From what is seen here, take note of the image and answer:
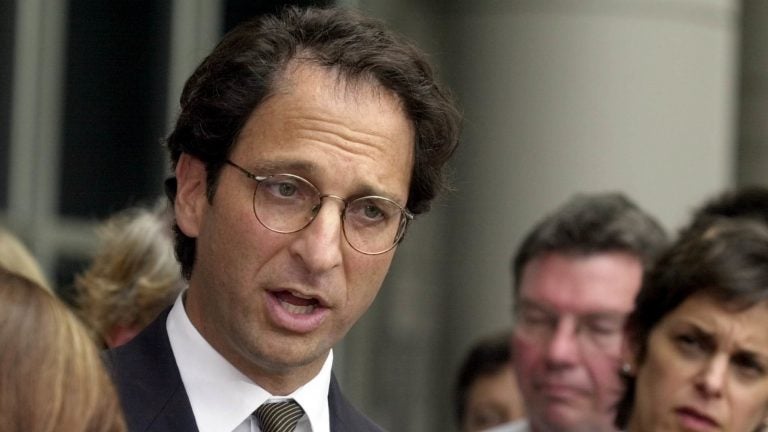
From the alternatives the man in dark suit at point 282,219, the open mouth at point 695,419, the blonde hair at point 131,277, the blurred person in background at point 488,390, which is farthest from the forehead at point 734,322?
the blurred person in background at point 488,390

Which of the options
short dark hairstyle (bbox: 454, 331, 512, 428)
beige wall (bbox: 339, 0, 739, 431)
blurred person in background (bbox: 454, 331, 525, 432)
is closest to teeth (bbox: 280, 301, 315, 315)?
blurred person in background (bbox: 454, 331, 525, 432)

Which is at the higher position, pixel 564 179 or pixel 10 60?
pixel 10 60

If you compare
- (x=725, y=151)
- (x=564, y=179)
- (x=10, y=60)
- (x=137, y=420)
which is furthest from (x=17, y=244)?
(x=725, y=151)

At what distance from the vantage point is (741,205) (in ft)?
17.5

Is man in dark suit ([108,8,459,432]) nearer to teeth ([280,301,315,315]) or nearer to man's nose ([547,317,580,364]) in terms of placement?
teeth ([280,301,315,315])

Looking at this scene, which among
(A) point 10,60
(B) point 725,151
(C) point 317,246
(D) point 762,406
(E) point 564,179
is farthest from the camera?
(B) point 725,151

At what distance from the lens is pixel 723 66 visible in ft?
33.8

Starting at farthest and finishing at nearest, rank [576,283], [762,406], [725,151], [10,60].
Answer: [725,151], [10,60], [576,283], [762,406]

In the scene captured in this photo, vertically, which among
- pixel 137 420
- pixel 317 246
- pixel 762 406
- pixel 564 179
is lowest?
pixel 564 179

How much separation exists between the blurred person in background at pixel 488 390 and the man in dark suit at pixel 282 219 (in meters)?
2.96

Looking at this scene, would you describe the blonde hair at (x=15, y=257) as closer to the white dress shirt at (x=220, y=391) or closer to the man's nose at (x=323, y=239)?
the white dress shirt at (x=220, y=391)

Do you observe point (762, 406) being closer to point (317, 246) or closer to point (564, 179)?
point (317, 246)

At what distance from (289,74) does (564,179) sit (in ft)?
20.6

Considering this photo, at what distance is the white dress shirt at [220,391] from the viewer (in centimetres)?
335
